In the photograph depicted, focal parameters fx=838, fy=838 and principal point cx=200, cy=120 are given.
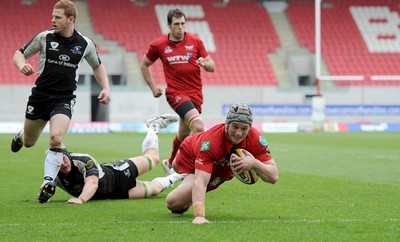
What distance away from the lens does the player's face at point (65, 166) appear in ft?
30.3

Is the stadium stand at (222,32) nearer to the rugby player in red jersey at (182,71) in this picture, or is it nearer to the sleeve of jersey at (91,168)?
the rugby player in red jersey at (182,71)

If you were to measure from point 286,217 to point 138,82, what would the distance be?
30.8 metres

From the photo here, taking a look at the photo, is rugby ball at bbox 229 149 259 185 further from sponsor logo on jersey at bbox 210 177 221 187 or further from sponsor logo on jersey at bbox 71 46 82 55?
sponsor logo on jersey at bbox 71 46 82 55

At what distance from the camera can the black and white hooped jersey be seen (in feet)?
31.9

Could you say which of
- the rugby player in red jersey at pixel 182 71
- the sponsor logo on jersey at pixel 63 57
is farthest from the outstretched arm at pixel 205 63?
the sponsor logo on jersey at pixel 63 57

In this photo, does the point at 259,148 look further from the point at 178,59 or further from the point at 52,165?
the point at 178,59

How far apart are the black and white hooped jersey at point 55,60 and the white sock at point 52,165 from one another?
981 mm

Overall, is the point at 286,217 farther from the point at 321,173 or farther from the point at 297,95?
the point at 297,95

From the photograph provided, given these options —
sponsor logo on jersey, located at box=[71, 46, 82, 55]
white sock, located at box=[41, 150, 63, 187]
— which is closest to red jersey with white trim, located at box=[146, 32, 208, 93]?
sponsor logo on jersey, located at box=[71, 46, 82, 55]

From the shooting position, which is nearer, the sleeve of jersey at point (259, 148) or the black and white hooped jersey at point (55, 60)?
the sleeve of jersey at point (259, 148)

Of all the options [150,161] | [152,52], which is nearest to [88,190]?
[150,161]

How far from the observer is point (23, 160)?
17.3 metres

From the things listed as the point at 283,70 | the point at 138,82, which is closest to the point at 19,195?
the point at 138,82

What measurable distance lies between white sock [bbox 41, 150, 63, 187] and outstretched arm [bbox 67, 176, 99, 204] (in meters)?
0.36
